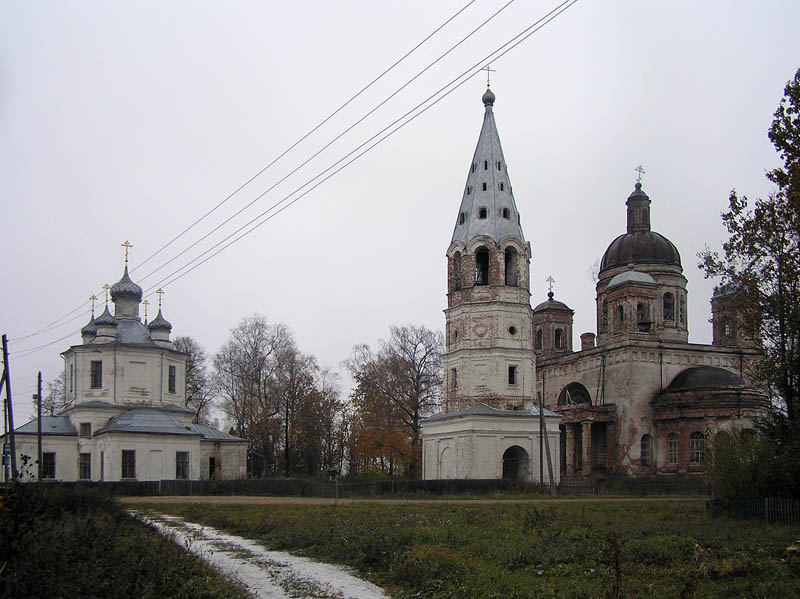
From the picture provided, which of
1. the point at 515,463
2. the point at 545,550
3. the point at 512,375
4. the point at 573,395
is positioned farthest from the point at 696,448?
the point at 545,550

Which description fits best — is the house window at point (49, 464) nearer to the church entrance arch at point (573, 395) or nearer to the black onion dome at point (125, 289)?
the black onion dome at point (125, 289)

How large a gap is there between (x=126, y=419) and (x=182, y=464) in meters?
3.84

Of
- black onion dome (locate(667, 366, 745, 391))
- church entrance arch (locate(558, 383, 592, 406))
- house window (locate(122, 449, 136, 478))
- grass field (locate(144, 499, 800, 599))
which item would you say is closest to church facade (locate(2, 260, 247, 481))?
house window (locate(122, 449, 136, 478))

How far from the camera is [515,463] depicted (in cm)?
4953

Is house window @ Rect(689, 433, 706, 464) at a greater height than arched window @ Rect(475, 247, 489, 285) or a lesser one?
lesser

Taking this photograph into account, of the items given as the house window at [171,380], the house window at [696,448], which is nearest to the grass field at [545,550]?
the house window at [696,448]

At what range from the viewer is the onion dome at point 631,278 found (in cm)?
5688

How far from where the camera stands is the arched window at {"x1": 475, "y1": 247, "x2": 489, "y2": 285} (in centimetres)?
5056

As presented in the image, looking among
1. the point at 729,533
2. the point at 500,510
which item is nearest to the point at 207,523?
the point at 500,510

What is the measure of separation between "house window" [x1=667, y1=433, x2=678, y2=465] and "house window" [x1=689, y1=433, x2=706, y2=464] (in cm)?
116

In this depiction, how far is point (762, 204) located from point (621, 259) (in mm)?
39953

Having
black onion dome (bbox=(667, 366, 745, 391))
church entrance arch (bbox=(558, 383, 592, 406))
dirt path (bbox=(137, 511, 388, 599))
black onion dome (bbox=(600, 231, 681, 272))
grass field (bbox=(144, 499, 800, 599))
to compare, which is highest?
black onion dome (bbox=(600, 231, 681, 272))

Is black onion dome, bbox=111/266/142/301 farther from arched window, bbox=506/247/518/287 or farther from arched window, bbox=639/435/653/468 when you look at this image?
arched window, bbox=639/435/653/468

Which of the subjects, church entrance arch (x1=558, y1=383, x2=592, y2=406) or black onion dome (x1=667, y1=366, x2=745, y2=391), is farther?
church entrance arch (x1=558, y1=383, x2=592, y2=406)
